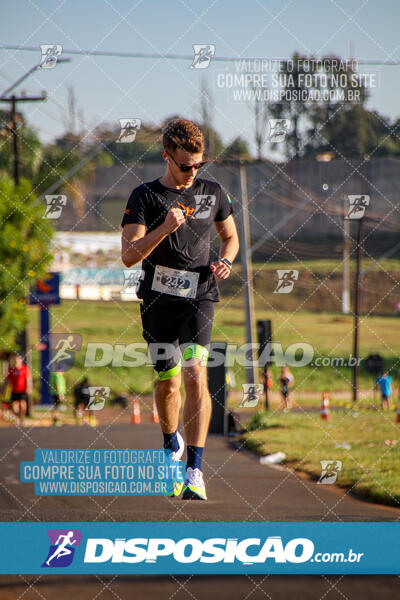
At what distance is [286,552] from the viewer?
6.67 metres

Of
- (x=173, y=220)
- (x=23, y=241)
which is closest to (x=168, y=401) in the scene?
(x=173, y=220)

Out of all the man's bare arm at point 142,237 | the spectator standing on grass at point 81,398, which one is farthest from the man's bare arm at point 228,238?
the spectator standing on grass at point 81,398

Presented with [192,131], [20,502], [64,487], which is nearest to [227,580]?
[64,487]

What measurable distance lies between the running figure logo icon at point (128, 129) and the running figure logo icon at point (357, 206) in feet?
5.87

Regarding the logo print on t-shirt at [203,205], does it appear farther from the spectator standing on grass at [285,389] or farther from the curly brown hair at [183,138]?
the spectator standing on grass at [285,389]

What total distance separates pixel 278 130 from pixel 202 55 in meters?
0.83

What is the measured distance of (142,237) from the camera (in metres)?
5.37

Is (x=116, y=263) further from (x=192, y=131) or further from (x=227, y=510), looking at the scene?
(x=192, y=131)

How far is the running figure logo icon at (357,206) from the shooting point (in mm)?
7098

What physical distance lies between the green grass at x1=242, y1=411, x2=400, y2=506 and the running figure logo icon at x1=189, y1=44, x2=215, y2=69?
4.34m

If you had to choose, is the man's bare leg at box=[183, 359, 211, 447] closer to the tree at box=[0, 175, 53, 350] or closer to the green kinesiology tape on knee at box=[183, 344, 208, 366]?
the green kinesiology tape on knee at box=[183, 344, 208, 366]

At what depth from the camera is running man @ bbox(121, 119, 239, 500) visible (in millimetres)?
5367

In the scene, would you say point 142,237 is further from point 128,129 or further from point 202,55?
point 202,55

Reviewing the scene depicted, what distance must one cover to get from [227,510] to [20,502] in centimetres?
214
